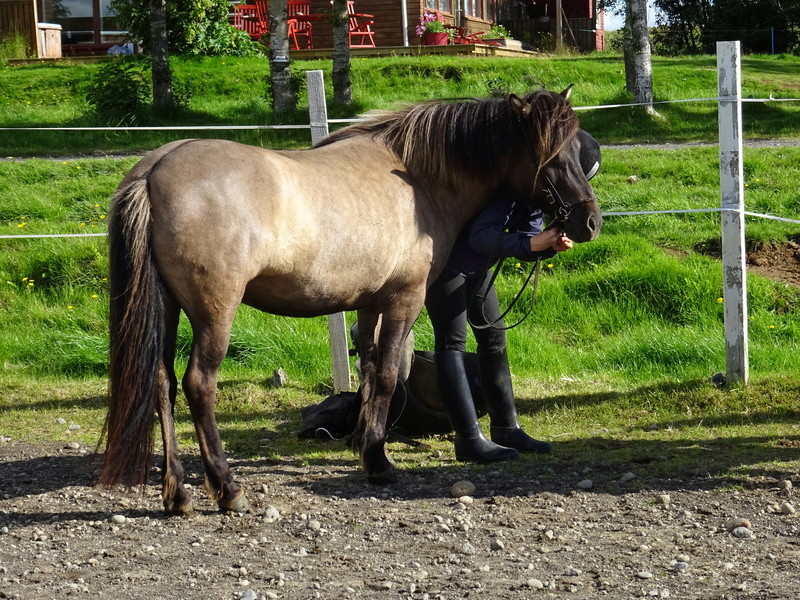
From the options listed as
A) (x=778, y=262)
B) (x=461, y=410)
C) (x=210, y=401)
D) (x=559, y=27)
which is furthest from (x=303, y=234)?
(x=559, y=27)

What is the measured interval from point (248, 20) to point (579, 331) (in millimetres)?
17513

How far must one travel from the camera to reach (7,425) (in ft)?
18.5

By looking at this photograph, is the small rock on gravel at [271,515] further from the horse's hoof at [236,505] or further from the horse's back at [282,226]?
the horse's back at [282,226]

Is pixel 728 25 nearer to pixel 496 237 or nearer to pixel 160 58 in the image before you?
pixel 160 58

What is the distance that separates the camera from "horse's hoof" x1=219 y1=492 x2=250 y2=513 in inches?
154

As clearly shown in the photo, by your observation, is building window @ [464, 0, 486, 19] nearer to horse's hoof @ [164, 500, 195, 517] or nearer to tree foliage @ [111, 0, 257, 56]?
tree foliage @ [111, 0, 257, 56]

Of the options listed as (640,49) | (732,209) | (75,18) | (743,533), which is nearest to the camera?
(743,533)

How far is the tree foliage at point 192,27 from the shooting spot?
16359mm

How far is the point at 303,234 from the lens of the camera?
3.86 meters

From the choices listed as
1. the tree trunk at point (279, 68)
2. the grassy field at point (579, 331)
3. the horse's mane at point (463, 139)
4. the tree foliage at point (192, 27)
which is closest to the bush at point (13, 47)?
the tree foliage at point (192, 27)

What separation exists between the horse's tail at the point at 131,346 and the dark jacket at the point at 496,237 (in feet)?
4.99

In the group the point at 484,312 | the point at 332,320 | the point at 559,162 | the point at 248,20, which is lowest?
the point at 332,320

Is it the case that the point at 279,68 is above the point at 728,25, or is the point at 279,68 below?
below

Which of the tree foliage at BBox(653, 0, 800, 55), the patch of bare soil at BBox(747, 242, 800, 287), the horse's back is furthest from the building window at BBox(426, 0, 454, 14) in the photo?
the horse's back
